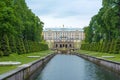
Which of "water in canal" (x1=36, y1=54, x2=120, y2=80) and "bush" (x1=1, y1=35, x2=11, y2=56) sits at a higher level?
"bush" (x1=1, y1=35, x2=11, y2=56)

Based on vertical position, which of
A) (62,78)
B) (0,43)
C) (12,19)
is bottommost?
(62,78)

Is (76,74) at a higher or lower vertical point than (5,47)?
lower

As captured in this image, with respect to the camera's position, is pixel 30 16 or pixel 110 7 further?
pixel 30 16

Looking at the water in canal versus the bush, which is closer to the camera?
the water in canal

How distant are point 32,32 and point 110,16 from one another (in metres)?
25.5

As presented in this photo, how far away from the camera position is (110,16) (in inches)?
1932

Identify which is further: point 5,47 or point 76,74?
point 5,47

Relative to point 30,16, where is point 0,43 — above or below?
below

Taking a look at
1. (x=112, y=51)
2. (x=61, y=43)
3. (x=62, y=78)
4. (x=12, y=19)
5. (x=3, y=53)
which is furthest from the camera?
(x=61, y=43)

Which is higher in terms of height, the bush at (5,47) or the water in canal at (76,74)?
the bush at (5,47)

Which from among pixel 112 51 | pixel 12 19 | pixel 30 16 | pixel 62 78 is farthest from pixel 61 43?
pixel 62 78

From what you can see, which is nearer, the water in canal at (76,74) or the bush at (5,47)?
the water in canal at (76,74)

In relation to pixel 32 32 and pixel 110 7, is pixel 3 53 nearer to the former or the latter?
pixel 110 7

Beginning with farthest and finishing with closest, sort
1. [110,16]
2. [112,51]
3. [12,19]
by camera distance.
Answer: [112,51] < [110,16] < [12,19]
